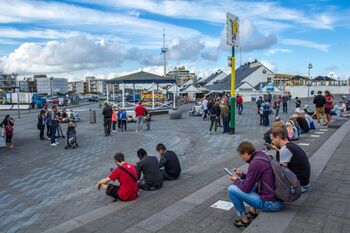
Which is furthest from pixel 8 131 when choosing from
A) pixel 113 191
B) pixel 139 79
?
pixel 139 79

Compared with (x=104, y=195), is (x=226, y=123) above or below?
above

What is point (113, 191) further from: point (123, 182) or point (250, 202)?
point (250, 202)

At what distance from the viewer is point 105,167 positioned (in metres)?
10.2

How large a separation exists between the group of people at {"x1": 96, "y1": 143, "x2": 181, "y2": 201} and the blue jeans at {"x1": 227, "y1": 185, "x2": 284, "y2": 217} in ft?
7.82

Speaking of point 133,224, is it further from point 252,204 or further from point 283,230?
point 283,230

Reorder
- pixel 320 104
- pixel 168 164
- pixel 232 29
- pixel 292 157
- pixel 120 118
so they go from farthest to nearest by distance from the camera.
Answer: pixel 120 118 → pixel 320 104 → pixel 232 29 → pixel 168 164 → pixel 292 157

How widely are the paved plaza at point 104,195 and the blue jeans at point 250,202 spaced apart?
28cm

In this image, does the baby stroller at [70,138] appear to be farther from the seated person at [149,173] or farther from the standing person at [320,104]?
the standing person at [320,104]

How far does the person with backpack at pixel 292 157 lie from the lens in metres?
5.15

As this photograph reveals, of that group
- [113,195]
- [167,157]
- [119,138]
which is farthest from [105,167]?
[119,138]

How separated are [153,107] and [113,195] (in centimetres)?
2487

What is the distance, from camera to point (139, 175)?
278 inches

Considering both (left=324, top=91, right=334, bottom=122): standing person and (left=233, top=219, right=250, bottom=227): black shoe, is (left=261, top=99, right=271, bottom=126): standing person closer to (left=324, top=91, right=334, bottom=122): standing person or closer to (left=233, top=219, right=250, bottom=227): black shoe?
(left=324, top=91, right=334, bottom=122): standing person

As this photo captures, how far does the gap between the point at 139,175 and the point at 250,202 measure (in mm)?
2976
